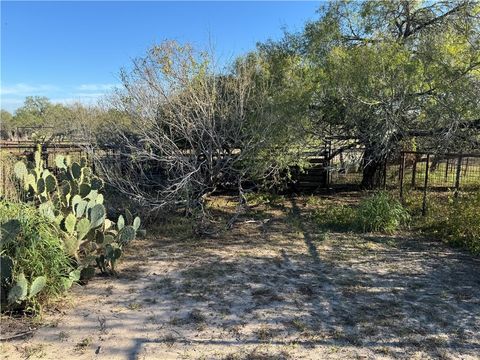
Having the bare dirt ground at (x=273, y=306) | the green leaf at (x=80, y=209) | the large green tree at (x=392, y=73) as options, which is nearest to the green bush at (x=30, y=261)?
the bare dirt ground at (x=273, y=306)

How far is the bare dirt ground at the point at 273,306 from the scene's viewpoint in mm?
3713

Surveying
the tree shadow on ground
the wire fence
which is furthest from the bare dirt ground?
the wire fence

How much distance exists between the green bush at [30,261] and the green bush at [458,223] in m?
6.10

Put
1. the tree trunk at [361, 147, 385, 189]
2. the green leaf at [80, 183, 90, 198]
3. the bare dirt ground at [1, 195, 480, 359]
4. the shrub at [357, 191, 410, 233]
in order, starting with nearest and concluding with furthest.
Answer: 1. the bare dirt ground at [1, 195, 480, 359]
2. the green leaf at [80, 183, 90, 198]
3. the shrub at [357, 191, 410, 233]
4. the tree trunk at [361, 147, 385, 189]

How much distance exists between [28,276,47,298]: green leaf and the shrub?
574cm

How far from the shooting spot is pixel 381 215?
8.03m

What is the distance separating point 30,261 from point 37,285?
33cm

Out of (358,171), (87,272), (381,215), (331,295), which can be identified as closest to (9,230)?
(87,272)

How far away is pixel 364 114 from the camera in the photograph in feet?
32.8

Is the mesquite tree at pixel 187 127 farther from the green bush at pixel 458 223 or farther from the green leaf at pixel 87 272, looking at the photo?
the green bush at pixel 458 223

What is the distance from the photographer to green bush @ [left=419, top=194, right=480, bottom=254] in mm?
6969

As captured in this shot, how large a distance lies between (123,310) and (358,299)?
8.73ft

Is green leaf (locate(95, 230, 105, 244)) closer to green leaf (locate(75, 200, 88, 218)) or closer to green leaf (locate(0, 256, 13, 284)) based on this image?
green leaf (locate(75, 200, 88, 218))

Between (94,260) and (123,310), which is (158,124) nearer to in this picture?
(94,260)
